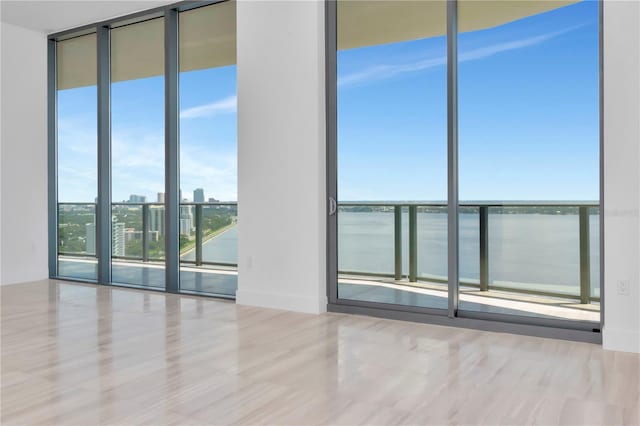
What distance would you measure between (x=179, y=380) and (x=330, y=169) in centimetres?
244

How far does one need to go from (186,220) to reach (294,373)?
3126mm

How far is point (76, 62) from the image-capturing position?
6.54 m

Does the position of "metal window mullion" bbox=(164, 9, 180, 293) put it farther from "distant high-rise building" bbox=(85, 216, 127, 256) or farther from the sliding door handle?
the sliding door handle

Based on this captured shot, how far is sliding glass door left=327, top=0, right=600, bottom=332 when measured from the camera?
3891mm

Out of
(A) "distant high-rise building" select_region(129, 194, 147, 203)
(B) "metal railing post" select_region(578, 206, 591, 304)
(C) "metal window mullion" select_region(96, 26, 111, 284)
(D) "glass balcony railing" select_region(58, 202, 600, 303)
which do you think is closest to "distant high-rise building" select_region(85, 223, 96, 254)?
(C) "metal window mullion" select_region(96, 26, 111, 284)

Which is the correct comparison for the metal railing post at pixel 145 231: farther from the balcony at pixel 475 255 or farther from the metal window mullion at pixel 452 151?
the metal window mullion at pixel 452 151

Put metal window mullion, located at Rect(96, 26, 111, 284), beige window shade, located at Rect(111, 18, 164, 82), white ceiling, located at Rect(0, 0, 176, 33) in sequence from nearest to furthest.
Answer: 1. white ceiling, located at Rect(0, 0, 176, 33)
2. beige window shade, located at Rect(111, 18, 164, 82)
3. metal window mullion, located at Rect(96, 26, 111, 284)

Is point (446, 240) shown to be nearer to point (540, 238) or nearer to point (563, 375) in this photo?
point (540, 238)

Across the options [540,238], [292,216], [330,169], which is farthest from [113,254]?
[540,238]

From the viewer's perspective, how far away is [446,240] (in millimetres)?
4230

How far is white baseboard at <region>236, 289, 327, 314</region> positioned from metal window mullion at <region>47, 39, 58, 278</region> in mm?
3132

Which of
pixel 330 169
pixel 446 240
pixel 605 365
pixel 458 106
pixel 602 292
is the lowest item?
pixel 605 365

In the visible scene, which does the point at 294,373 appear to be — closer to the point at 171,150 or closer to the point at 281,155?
the point at 281,155

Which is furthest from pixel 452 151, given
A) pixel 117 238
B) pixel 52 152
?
pixel 52 152
